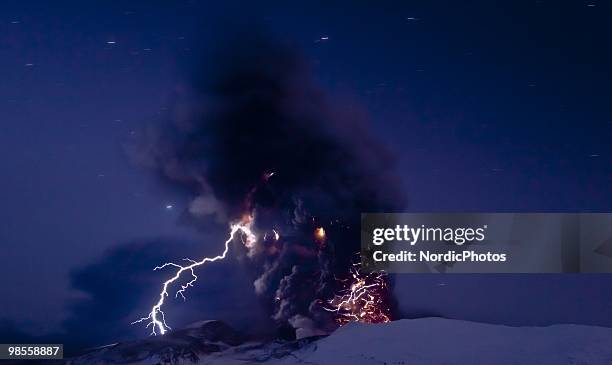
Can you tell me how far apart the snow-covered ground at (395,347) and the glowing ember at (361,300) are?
0.07 m

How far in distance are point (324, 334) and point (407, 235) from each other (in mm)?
1053

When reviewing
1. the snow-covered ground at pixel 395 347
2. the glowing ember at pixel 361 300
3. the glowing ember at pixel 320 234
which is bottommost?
the snow-covered ground at pixel 395 347

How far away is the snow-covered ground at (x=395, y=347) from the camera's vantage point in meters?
4.36

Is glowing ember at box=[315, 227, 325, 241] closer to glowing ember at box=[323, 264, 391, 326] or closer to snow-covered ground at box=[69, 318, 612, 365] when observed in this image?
glowing ember at box=[323, 264, 391, 326]

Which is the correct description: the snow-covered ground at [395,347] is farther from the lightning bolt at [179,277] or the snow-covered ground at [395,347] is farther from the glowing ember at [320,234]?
the glowing ember at [320,234]

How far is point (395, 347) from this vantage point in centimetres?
448

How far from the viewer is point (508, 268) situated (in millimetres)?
4426

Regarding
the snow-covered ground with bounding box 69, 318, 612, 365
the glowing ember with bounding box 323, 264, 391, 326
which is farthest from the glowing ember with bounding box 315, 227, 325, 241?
the snow-covered ground with bounding box 69, 318, 612, 365

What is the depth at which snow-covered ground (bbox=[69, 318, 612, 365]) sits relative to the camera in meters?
4.36

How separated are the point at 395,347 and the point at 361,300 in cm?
46

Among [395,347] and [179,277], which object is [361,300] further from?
[179,277]

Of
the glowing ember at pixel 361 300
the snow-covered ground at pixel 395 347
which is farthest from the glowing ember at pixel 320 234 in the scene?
the snow-covered ground at pixel 395 347

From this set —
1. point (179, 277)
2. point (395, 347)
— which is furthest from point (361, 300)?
point (179, 277)

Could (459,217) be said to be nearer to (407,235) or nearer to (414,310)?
(407,235)
